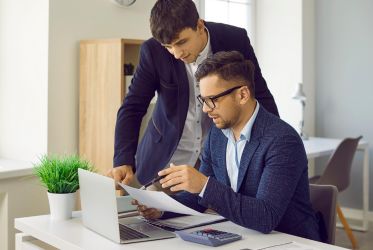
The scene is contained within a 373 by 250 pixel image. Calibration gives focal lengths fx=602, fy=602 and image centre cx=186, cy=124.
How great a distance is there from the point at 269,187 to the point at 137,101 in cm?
81

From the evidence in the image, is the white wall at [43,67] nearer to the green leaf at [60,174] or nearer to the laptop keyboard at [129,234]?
the green leaf at [60,174]

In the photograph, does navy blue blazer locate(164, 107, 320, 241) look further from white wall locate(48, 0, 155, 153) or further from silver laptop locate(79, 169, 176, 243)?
white wall locate(48, 0, 155, 153)

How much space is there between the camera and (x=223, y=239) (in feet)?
5.50

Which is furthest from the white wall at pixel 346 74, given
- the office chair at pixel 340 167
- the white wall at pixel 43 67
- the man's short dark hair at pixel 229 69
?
the man's short dark hair at pixel 229 69

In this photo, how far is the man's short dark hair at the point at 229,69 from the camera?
1863 mm

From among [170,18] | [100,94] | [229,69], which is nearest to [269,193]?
[229,69]

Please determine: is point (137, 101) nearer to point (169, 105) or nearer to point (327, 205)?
point (169, 105)

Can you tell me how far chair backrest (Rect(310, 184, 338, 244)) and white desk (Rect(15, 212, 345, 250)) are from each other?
257 mm

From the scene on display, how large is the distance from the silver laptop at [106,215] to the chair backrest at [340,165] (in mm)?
2403

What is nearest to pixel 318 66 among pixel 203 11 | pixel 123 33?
pixel 203 11

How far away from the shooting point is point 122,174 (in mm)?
2168

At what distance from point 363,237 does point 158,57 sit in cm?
281

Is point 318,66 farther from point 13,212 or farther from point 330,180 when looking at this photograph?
point 13,212

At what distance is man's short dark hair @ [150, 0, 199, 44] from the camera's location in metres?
2.01
